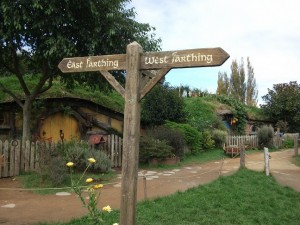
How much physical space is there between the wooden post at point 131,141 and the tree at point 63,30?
613 centimetres

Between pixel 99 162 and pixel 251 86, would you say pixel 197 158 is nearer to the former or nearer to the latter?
pixel 99 162

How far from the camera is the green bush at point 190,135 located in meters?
16.8

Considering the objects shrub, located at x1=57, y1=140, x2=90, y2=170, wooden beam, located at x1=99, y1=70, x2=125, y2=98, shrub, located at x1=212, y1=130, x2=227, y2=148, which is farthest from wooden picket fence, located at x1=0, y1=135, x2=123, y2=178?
shrub, located at x1=212, y1=130, x2=227, y2=148

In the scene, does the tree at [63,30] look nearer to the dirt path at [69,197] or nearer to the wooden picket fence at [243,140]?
the dirt path at [69,197]

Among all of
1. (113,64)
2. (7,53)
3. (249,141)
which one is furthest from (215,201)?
(249,141)

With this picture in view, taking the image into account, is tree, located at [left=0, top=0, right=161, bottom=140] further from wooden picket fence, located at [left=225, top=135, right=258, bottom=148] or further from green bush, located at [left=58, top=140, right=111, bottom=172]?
wooden picket fence, located at [left=225, top=135, right=258, bottom=148]

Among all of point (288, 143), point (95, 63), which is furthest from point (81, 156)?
point (288, 143)

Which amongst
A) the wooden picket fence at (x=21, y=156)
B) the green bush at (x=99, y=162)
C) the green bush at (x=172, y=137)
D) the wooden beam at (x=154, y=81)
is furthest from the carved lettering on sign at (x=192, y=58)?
the green bush at (x=172, y=137)

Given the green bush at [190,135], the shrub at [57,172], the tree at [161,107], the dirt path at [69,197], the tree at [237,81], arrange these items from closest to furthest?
1. the dirt path at [69,197]
2. the shrub at [57,172]
3. the green bush at [190,135]
4. the tree at [161,107]
5. the tree at [237,81]

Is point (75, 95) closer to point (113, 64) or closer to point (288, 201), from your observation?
point (288, 201)

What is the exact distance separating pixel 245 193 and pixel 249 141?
1405 cm

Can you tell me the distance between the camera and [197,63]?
407cm

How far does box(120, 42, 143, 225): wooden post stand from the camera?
419cm

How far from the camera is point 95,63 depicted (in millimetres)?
4676
